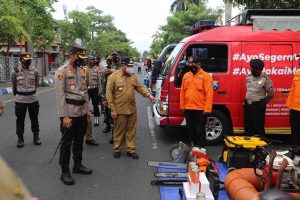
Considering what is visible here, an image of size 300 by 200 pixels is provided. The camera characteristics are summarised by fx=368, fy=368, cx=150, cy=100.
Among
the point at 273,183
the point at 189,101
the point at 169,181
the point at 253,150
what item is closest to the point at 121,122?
the point at 189,101

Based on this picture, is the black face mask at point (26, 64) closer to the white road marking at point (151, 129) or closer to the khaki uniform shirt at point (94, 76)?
the khaki uniform shirt at point (94, 76)

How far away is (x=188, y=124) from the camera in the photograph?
6.61 metres

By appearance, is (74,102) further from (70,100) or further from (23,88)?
(23,88)

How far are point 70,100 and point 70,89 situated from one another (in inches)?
6.2

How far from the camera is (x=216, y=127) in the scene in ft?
24.0

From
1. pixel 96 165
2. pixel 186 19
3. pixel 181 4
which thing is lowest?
pixel 96 165

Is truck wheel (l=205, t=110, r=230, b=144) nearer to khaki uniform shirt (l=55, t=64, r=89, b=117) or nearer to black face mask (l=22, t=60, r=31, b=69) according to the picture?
khaki uniform shirt (l=55, t=64, r=89, b=117)

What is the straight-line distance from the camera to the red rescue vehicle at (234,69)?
704 centimetres

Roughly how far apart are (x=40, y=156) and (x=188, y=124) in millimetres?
2747

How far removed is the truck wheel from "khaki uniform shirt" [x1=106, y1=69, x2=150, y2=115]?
1724 millimetres

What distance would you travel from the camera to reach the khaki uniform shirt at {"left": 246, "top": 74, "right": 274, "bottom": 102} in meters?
6.54

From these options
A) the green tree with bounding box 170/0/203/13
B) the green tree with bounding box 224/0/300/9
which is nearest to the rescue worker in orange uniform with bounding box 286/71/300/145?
the green tree with bounding box 224/0/300/9

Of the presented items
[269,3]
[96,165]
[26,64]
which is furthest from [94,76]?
[269,3]

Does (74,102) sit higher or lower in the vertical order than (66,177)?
higher
